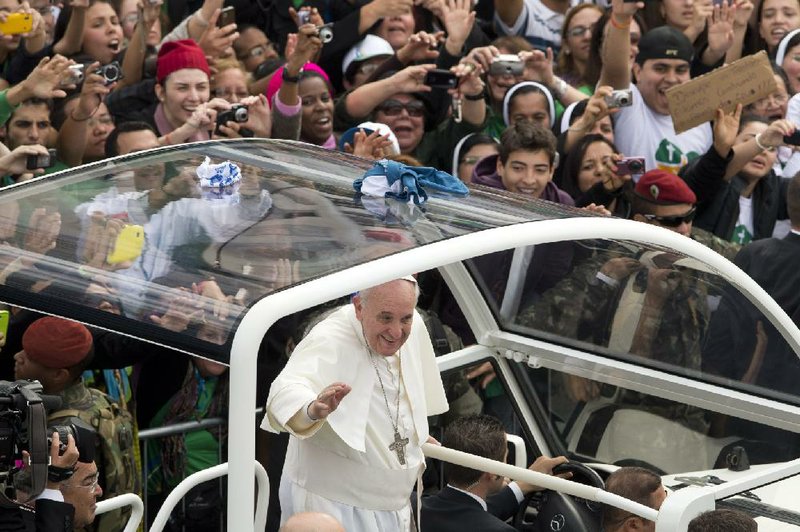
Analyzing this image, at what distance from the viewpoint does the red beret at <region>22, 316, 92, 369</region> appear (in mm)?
5461

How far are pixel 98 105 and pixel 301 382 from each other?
2968mm

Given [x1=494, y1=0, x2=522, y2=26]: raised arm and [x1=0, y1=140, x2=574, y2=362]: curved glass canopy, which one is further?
[x1=494, y1=0, x2=522, y2=26]: raised arm

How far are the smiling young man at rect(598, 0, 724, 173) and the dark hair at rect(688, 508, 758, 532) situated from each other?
4.18 meters

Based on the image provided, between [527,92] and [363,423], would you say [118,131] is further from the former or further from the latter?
[363,423]

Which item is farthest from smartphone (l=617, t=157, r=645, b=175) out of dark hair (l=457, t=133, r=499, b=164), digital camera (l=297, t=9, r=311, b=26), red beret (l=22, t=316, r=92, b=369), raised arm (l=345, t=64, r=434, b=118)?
red beret (l=22, t=316, r=92, b=369)

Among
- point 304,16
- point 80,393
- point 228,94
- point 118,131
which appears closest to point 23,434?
point 80,393

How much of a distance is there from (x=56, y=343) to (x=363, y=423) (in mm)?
1263

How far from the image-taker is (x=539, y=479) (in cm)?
518

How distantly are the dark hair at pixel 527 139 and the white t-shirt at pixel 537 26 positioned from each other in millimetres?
2453

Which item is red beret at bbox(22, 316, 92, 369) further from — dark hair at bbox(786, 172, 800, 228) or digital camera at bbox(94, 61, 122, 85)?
dark hair at bbox(786, 172, 800, 228)

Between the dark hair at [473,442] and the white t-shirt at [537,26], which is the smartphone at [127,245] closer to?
the dark hair at [473,442]

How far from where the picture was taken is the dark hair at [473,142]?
7.86 metres

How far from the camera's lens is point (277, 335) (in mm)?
6215

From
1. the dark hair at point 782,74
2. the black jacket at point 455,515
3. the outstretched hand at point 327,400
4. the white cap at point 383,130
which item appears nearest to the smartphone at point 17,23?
the white cap at point 383,130
